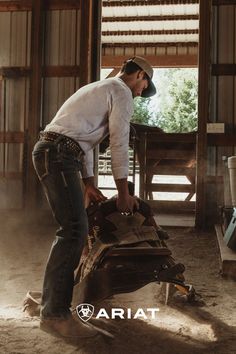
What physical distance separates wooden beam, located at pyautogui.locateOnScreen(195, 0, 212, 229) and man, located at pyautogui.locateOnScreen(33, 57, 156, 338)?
4.10 m

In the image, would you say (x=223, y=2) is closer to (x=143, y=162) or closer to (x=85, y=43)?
(x=85, y=43)

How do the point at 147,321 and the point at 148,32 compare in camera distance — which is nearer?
the point at 147,321

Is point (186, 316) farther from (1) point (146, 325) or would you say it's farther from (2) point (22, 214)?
(2) point (22, 214)

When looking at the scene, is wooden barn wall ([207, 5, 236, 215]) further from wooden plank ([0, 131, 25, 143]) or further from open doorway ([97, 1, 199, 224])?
wooden plank ([0, 131, 25, 143])

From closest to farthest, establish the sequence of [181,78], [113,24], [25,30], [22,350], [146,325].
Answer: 1. [22,350]
2. [146,325]
3. [25,30]
4. [113,24]
5. [181,78]

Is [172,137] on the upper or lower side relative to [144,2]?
lower

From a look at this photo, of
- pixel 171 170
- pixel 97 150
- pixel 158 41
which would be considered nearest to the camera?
pixel 97 150

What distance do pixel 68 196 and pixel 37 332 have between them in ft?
2.57

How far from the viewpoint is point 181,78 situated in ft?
66.2

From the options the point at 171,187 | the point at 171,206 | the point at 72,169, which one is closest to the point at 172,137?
the point at 171,187

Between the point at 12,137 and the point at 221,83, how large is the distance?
354 cm

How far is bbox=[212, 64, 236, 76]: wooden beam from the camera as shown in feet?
21.2

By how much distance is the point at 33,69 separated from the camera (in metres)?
6.94

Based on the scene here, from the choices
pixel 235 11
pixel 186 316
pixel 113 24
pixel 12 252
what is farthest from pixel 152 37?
pixel 186 316
